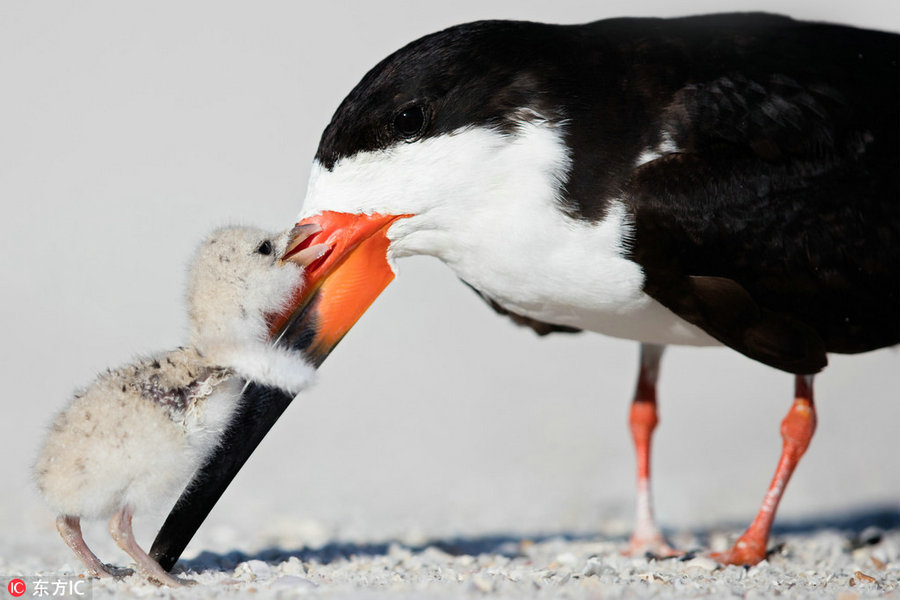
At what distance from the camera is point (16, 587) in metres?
3.73

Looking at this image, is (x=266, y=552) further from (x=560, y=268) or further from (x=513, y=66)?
(x=513, y=66)

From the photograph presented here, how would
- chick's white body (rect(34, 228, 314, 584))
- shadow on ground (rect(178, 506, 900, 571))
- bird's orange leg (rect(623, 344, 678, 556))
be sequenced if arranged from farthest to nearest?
bird's orange leg (rect(623, 344, 678, 556)) → shadow on ground (rect(178, 506, 900, 571)) → chick's white body (rect(34, 228, 314, 584))

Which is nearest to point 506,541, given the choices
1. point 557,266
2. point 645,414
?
point 645,414

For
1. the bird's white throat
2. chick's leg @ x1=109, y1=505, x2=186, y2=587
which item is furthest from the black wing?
chick's leg @ x1=109, y1=505, x2=186, y2=587

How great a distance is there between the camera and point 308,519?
562cm

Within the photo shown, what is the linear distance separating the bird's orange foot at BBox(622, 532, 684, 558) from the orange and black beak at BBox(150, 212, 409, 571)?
1.61 metres

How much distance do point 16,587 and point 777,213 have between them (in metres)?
2.71

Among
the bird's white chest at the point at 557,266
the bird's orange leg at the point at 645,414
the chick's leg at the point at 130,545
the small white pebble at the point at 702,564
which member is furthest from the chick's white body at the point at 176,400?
the bird's orange leg at the point at 645,414

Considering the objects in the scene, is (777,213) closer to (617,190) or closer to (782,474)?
(617,190)

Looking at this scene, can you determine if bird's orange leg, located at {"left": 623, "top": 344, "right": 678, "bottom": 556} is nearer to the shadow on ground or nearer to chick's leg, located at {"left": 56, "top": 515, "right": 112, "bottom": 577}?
the shadow on ground

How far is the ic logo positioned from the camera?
369 centimetres

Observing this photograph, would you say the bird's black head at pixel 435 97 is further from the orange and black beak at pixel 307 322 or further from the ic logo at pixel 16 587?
the ic logo at pixel 16 587

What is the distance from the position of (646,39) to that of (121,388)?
2208 millimetres

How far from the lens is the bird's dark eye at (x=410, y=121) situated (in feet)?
13.1
